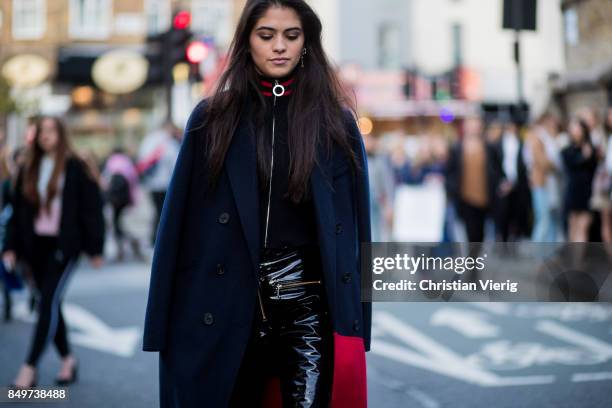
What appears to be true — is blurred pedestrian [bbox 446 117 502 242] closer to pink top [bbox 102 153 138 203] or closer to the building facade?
pink top [bbox 102 153 138 203]

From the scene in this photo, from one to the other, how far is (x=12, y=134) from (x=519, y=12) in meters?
19.2

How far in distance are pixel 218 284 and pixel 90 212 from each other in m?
3.45

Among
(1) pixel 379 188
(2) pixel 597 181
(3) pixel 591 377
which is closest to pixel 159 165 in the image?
(1) pixel 379 188

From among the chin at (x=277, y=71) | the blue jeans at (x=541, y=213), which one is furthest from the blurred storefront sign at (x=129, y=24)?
the chin at (x=277, y=71)

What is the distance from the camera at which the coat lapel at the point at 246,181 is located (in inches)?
103

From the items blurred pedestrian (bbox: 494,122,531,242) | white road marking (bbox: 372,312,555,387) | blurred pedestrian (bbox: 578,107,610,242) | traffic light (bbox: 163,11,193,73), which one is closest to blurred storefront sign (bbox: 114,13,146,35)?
traffic light (bbox: 163,11,193,73)

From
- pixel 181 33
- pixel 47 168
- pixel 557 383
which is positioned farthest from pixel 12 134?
pixel 557 383

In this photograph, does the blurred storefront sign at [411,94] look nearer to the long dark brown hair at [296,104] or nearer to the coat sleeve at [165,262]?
the long dark brown hair at [296,104]

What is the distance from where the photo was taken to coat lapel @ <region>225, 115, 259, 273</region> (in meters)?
2.62

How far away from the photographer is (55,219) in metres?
5.81

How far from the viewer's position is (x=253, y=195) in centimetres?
264

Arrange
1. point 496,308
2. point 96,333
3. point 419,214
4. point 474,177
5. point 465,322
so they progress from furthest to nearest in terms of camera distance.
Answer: point 419,214, point 474,177, point 496,308, point 465,322, point 96,333

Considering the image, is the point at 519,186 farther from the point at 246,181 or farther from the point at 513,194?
the point at 246,181

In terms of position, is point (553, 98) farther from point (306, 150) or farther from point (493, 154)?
point (306, 150)
